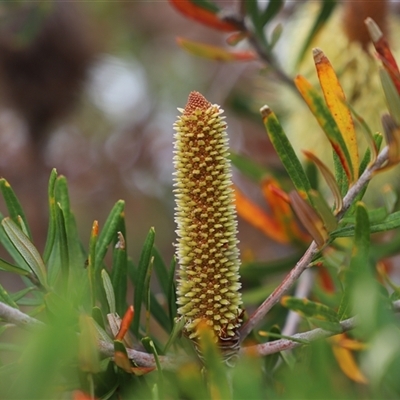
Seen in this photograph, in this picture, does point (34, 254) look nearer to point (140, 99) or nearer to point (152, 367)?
point (152, 367)

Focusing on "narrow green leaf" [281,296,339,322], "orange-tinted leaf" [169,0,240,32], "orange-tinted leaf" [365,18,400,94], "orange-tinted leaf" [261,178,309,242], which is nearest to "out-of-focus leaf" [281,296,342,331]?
"narrow green leaf" [281,296,339,322]

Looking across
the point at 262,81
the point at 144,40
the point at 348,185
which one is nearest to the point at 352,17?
the point at 262,81

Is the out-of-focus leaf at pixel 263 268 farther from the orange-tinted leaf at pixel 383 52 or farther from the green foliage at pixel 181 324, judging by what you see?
the orange-tinted leaf at pixel 383 52

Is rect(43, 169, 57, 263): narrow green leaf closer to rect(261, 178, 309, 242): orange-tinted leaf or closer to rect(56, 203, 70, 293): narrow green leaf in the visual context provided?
rect(56, 203, 70, 293): narrow green leaf

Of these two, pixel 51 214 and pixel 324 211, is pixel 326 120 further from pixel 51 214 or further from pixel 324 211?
pixel 51 214

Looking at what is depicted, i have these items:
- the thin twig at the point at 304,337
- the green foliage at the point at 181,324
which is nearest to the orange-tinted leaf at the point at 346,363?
the green foliage at the point at 181,324

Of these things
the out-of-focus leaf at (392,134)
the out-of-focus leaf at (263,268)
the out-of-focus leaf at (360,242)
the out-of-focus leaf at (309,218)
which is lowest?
the out-of-focus leaf at (263,268)

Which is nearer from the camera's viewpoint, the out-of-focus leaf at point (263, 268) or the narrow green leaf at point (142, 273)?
the narrow green leaf at point (142, 273)
